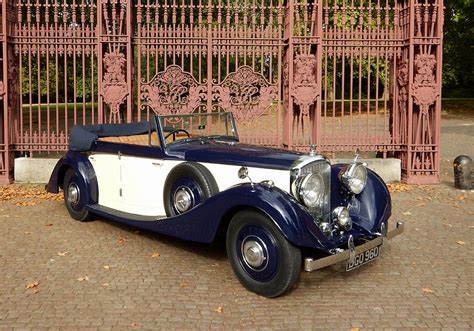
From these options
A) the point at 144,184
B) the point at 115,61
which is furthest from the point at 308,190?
the point at 115,61

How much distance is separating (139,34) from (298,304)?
7.01 m

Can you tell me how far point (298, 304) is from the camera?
4.61 meters

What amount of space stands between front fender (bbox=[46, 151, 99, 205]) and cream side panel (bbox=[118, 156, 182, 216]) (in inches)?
23.6

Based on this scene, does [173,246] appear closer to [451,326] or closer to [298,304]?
[298,304]

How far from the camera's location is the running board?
234 inches

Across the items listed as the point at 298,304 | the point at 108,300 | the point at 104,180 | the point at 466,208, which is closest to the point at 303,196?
the point at 298,304

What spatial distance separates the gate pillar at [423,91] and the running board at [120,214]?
6.08 m

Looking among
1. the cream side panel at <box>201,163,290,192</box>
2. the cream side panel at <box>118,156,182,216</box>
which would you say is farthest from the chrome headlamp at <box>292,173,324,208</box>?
the cream side panel at <box>118,156,182,216</box>

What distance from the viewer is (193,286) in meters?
5.02

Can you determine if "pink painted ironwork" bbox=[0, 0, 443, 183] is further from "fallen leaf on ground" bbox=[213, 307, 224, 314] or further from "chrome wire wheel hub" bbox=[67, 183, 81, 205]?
"fallen leaf on ground" bbox=[213, 307, 224, 314]

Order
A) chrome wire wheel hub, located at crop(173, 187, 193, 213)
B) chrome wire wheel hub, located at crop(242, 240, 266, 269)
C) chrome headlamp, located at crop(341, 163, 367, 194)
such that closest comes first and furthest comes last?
chrome wire wheel hub, located at crop(242, 240, 266, 269) → chrome headlamp, located at crop(341, 163, 367, 194) → chrome wire wheel hub, located at crop(173, 187, 193, 213)

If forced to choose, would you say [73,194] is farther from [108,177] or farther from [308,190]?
[308,190]

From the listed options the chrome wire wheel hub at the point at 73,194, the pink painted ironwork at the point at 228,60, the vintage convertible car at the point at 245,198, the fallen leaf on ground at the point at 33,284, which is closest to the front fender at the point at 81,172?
the vintage convertible car at the point at 245,198

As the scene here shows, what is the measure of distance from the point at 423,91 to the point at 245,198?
21.8ft
